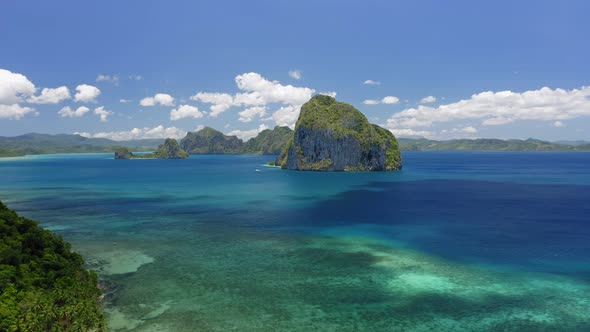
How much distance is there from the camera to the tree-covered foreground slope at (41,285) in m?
27.0

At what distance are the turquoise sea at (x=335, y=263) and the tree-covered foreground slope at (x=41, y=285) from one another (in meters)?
3.41

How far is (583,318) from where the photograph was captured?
1282 inches

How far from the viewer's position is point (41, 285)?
32500 millimetres

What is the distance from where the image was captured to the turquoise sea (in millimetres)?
33219

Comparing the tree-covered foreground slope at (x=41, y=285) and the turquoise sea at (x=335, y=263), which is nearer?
the tree-covered foreground slope at (x=41, y=285)

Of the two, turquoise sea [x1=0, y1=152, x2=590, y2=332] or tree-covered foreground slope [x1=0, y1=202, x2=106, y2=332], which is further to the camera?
turquoise sea [x1=0, y1=152, x2=590, y2=332]

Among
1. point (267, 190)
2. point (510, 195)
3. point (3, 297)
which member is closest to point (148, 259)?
point (3, 297)

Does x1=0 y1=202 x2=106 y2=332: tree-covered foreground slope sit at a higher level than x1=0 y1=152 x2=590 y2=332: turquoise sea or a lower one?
higher

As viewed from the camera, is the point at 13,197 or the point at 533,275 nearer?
the point at 533,275

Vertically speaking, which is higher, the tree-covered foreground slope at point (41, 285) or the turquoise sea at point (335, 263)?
the tree-covered foreground slope at point (41, 285)

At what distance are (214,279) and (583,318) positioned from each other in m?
38.8

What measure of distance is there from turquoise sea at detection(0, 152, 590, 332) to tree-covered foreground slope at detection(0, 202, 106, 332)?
3414 millimetres

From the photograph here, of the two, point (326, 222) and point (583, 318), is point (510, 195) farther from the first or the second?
point (583, 318)

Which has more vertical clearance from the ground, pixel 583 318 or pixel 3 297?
pixel 3 297
